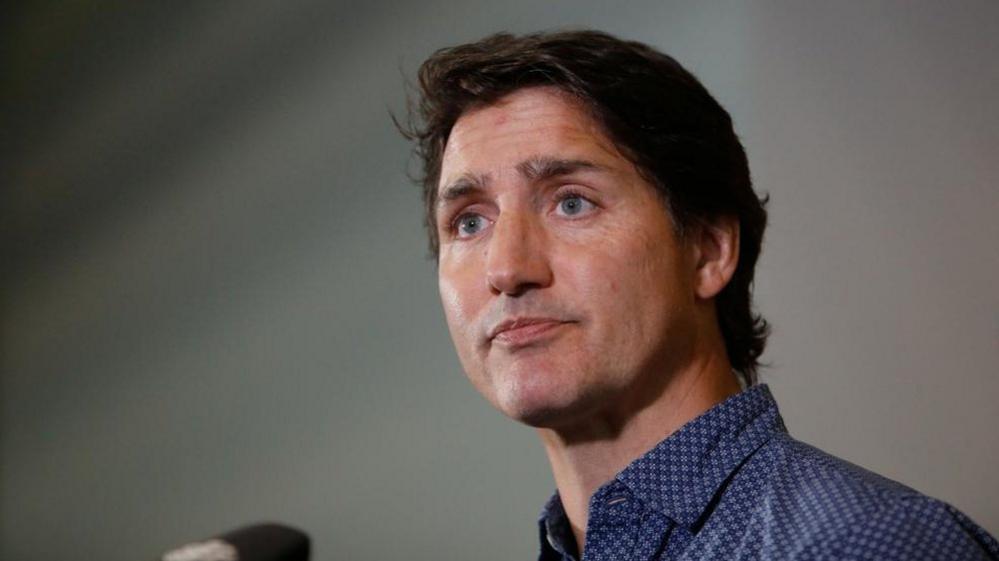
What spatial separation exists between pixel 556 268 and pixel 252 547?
0.62 meters

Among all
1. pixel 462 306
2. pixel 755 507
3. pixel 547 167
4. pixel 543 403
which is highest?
pixel 547 167

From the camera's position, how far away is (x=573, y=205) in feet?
4.33

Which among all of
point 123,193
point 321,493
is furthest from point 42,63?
point 321,493

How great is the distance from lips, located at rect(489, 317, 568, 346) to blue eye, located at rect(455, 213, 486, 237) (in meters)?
0.14

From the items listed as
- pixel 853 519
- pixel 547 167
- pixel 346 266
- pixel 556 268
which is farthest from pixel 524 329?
pixel 346 266

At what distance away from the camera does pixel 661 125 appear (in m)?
1.43

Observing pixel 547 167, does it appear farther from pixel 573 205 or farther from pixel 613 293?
pixel 613 293

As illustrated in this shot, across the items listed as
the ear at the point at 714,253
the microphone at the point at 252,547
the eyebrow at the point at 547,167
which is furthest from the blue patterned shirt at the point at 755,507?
the microphone at the point at 252,547

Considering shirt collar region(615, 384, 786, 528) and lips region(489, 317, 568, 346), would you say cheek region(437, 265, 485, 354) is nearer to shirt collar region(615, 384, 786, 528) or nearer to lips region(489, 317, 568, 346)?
lips region(489, 317, 568, 346)

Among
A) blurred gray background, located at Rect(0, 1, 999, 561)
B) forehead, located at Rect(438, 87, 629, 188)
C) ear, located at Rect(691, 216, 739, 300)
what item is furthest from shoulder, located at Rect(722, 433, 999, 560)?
blurred gray background, located at Rect(0, 1, 999, 561)

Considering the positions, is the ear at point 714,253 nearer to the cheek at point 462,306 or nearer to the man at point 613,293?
the man at point 613,293

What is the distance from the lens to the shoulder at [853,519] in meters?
0.98

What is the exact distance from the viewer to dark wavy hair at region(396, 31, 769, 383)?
4.58 feet

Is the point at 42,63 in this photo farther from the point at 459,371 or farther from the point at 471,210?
the point at 471,210
